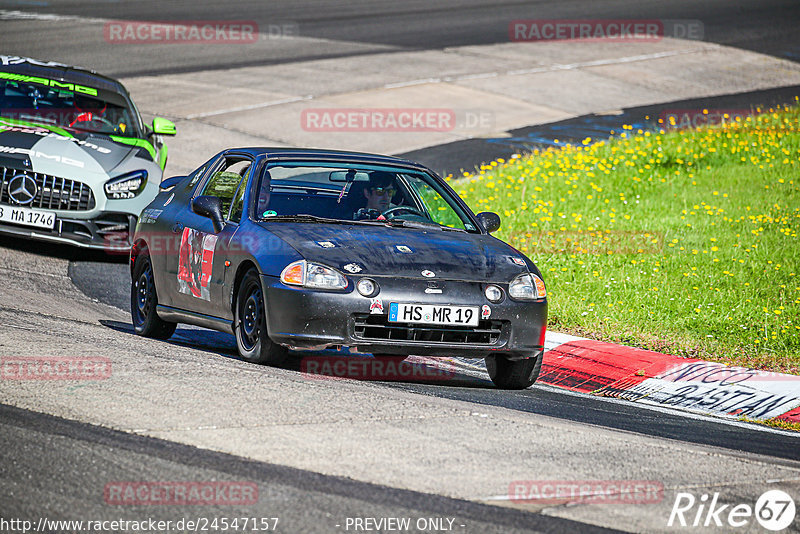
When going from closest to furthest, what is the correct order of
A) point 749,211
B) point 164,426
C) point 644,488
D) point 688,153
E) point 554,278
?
→ 1. point 644,488
2. point 164,426
3. point 554,278
4. point 749,211
5. point 688,153

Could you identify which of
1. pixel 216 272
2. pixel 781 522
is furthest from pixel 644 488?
pixel 216 272

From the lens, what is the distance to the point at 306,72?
2511 cm

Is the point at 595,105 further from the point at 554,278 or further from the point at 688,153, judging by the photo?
the point at 554,278

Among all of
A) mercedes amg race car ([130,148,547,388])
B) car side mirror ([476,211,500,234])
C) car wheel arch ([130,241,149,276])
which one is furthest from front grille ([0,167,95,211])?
car side mirror ([476,211,500,234])

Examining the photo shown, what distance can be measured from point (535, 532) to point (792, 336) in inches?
225

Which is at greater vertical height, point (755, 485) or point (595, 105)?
point (595, 105)

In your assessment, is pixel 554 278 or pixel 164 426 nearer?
pixel 164 426

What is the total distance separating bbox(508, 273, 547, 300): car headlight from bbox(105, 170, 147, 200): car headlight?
5.64 meters

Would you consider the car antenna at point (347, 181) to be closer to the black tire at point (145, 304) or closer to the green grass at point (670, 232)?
the black tire at point (145, 304)

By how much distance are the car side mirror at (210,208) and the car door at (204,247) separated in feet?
0.18

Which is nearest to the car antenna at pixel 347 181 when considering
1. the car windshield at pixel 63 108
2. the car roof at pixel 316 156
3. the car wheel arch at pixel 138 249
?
the car roof at pixel 316 156

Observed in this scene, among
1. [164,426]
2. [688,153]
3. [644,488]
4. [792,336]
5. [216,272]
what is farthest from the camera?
[688,153]

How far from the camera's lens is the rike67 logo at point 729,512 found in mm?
4742

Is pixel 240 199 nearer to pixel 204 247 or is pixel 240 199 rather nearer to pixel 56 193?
pixel 204 247
